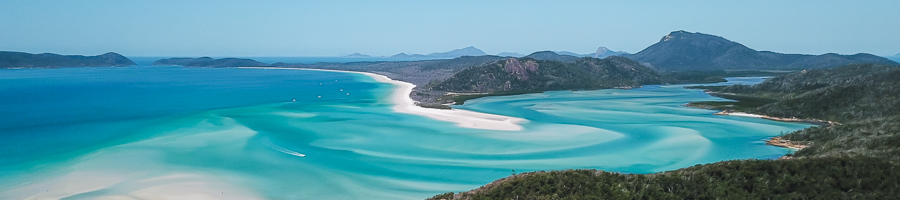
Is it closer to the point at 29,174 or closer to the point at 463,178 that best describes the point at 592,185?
the point at 463,178

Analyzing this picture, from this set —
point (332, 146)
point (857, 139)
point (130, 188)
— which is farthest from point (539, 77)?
point (130, 188)

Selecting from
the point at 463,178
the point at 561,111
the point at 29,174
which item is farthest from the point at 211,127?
the point at 561,111

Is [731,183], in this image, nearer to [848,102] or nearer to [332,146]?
[332,146]

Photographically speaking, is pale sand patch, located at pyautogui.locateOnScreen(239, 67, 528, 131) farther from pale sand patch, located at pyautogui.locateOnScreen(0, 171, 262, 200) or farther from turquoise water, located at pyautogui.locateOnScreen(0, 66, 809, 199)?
pale sand patch, located at pyautogui.locateOnScreen(0, 171, 262, 200)

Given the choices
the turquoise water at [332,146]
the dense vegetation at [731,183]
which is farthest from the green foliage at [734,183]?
the turquoise water at [332,146]

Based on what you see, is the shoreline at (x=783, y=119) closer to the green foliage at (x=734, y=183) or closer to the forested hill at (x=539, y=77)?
the green foliage at (x=734, y=183)

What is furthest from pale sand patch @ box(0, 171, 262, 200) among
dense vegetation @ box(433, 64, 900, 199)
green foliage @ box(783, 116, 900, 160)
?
green foliage @ box(783, 116, 900, 160)
